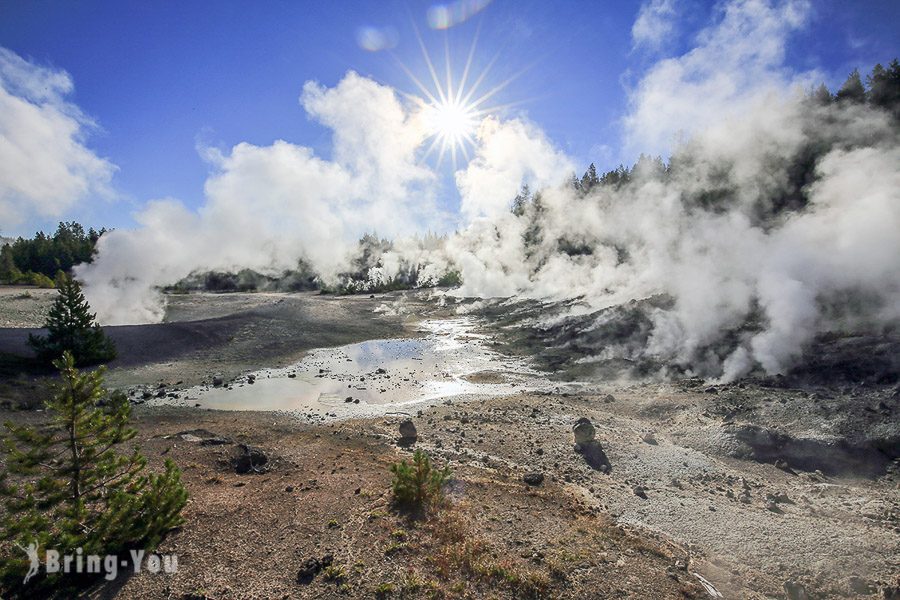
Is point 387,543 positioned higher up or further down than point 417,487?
further down

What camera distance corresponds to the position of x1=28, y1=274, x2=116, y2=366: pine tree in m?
19.8

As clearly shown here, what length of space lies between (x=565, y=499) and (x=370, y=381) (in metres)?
13.4

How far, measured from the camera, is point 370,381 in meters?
21.2

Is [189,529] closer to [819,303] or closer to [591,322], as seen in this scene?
[819,303]

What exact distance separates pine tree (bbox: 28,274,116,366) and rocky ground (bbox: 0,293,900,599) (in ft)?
9.88

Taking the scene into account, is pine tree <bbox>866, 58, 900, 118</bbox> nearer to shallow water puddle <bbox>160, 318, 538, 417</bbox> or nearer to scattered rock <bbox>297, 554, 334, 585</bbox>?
shallow water puddle <bbox>160, 318, 538, 417</bbox>

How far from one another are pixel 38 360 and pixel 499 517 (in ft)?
74.1

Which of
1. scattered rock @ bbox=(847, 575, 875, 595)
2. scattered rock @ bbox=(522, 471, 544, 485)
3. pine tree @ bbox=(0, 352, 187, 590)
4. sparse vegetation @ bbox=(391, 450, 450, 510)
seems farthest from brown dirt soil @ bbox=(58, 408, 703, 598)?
scattered rock @ bbox=(847, 575, 875, 595)

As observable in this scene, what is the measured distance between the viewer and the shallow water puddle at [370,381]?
1750 centimetres

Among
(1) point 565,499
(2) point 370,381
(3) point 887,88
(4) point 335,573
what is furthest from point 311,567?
(3) point 887,88

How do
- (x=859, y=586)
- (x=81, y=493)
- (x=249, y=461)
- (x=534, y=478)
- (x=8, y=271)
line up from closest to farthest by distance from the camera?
1. (x=81, y=493)
2. (x=859, y=586)
3. (x=534, y=478)
4. (x=249, y=461)
5. (x=8, y=271)

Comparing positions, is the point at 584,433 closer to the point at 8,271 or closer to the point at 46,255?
the point at 8,271

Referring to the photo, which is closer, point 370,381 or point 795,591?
point 795,591

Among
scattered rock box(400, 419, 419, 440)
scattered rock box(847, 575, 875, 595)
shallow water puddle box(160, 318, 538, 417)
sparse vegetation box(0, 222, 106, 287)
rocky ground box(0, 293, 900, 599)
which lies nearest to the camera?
scattered rock box(847, 575, 875, 595)
